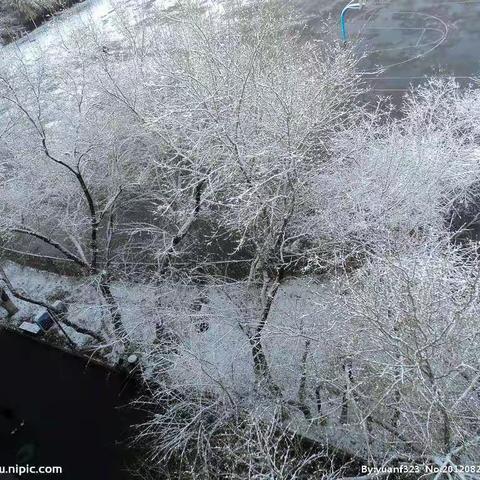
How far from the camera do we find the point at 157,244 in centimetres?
1356

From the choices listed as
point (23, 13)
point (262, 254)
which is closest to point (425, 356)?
point (262, 254)

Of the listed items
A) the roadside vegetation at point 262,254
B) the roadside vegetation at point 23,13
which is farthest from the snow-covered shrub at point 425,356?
the roadside vegetation at point 23,13

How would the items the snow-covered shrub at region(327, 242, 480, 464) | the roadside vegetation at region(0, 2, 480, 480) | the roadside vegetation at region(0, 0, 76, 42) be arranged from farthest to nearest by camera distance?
the roadside vegetation at region(0, 0, 76, 42), the roadside vegetation at region(0, 2, 480, 480), the snow-covered shrub at region(327, 242, 480, 464)

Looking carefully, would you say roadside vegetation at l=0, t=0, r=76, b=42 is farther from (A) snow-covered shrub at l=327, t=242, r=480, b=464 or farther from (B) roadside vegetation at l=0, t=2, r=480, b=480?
(A) snow-covered shrub at l=327, t=242, r=480, b=464

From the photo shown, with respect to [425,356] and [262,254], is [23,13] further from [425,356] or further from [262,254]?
[425,356]

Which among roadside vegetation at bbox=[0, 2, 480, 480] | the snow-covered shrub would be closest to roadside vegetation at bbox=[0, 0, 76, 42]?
roadside vegetation at bbox=[0, 2, 480, 480]

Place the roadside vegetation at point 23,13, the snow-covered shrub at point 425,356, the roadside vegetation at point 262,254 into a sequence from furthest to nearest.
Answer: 1. the roadside vegetation at point 23,13
2. the roadside vegetation at point 262,254
3. the snow-covered shrub at point 425,356

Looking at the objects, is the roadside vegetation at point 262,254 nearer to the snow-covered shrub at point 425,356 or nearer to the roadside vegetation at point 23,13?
the snow-covered shrub at point 425,356

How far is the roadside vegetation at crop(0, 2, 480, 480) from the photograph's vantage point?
7.23 meters

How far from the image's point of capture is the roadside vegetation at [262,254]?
285 inches

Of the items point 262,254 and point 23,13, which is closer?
point 262,254

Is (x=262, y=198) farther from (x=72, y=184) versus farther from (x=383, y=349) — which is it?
(x=72, y=184)

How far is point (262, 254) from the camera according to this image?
33.0ft

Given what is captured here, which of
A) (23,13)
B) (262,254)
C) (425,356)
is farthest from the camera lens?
(23,13)
